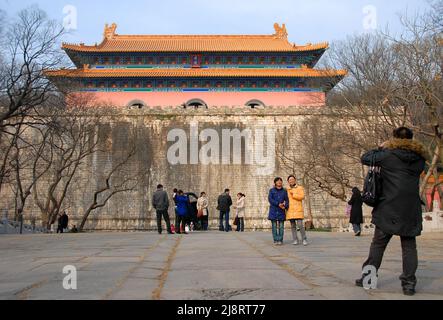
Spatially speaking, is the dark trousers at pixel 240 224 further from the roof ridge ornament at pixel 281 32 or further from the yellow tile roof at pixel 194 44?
the roof ridge ornament at pixel 281 32

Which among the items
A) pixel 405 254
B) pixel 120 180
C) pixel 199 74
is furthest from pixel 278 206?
pixel 199 74

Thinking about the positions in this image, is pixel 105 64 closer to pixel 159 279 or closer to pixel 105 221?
pixel 105 221

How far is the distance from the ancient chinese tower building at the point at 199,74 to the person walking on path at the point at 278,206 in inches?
847

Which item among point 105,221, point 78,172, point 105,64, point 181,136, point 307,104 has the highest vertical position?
point 105,64

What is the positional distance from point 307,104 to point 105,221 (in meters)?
13.1

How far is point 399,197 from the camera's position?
4.98 m

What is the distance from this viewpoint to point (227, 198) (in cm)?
1822

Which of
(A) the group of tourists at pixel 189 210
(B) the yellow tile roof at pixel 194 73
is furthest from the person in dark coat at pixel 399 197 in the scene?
(B) the yellow tile roof at pixel 194 73

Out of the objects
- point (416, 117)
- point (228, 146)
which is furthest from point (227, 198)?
point (228, 146)

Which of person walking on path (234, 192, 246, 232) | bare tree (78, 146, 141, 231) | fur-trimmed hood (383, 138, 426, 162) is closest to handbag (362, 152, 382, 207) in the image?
fur-trimmed hood (383, 138, 426, 162)

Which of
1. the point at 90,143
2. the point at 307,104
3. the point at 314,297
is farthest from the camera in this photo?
the point at 307,104

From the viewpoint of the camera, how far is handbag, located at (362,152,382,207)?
506cm

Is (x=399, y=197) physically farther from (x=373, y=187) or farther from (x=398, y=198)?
(x=373, y=187)

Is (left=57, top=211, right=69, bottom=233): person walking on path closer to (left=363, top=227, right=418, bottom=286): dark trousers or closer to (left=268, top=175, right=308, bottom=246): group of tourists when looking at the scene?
(left=268, top=175, right=308, bottom=246): group of tourists
